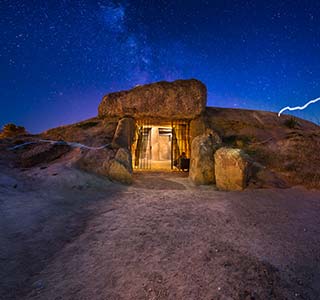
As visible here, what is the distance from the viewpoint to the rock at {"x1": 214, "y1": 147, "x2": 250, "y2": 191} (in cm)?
562

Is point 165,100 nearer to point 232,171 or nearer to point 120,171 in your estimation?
point 120,171

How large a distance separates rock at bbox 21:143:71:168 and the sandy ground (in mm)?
2039

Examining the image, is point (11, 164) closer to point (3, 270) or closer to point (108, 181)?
point (108, 181)

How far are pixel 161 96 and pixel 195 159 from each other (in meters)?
4.06

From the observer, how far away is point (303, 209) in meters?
3.93

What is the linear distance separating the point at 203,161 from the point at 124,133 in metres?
4.04

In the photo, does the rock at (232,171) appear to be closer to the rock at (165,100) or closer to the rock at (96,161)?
the rock at (165,100)

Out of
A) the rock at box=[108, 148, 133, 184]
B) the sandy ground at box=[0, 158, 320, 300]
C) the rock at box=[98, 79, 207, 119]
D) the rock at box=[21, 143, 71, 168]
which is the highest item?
the rock at box=[98, 79, 207, 119]

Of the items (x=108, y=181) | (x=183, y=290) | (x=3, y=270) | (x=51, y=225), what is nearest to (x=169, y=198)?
(x=108, y=181)

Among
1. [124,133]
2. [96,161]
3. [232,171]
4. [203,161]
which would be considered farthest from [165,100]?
[232,171]

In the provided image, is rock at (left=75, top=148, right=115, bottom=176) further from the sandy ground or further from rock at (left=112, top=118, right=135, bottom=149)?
the sandy ground

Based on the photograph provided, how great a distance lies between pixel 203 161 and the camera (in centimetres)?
676

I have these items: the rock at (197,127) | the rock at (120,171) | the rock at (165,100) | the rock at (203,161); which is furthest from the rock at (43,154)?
the rock at (197,127)

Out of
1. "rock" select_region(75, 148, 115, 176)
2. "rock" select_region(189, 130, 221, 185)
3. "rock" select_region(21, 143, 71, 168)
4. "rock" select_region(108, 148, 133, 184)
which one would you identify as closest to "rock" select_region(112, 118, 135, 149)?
"rock" select_region(75, 148, 115, 176)
